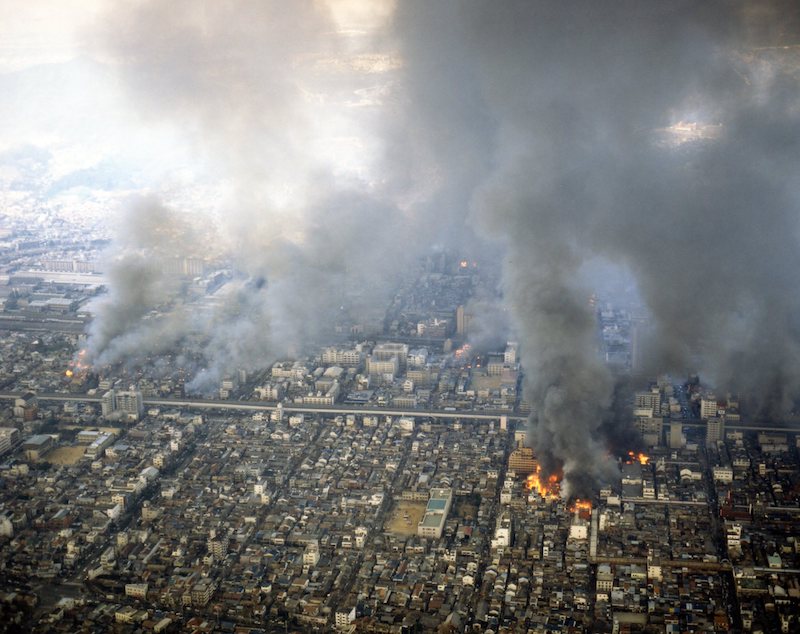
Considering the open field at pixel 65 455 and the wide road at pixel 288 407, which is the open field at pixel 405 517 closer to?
the wide road at pixel 288 407

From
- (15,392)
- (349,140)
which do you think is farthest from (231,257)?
(15,392)

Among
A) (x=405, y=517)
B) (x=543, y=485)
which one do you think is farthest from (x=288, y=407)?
(x=543, y=485)

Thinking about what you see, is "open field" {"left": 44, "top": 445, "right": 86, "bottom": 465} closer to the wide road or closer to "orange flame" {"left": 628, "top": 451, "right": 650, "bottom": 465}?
the wide road

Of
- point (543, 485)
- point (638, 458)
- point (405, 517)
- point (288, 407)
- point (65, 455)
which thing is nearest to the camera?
point (405, 517)

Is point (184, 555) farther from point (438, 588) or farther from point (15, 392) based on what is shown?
point (15, 392)

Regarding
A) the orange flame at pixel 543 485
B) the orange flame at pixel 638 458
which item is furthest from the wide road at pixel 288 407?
the orange flame at pixel 543 485

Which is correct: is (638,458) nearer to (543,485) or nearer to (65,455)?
(543,485)
